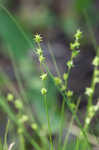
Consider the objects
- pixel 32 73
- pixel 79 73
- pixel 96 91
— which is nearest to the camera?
pixel 32 73

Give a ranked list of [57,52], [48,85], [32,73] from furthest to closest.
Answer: [57,52], [32,73], [48,85]

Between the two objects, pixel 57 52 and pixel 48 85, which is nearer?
pixel 48 85

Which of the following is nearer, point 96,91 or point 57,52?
point 96,91

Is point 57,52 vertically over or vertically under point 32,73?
over

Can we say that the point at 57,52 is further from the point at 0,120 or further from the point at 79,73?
the point at 0,120

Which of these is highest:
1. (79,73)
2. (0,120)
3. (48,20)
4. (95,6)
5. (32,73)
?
(95,6)

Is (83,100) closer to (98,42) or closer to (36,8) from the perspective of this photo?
(98,42)

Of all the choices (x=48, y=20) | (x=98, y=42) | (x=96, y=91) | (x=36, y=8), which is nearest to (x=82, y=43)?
(x=98, y=42)

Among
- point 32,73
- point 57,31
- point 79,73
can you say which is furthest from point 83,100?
point 57,31

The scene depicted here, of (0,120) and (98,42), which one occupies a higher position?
(98,42)
